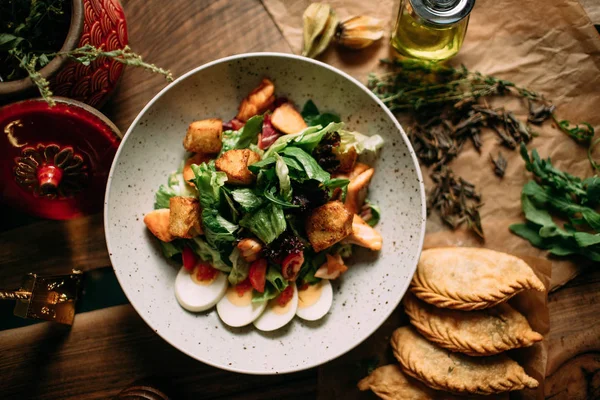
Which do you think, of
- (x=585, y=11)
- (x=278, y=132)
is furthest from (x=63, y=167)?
(x=585, y=11)

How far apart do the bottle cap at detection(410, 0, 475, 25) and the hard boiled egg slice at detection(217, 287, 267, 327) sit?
1.61m

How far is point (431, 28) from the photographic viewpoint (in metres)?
2.40

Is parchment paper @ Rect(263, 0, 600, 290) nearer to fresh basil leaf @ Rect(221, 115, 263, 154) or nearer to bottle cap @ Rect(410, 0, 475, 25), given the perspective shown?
bottle cap @ Rect(410, 0, 475, 25)

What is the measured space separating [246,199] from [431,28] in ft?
4.25

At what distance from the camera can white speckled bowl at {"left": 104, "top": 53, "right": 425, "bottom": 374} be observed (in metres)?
2.25

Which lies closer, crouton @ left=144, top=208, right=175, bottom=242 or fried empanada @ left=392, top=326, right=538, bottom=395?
crouton @ left=144, top=208, right=175, bottom=242

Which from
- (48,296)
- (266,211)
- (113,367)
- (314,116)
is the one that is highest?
(314,116)

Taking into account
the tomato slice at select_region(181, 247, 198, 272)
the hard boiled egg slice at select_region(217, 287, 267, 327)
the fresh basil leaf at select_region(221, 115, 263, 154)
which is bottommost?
the hard boiled egg slice at select_region(217, 287, 267, 327)

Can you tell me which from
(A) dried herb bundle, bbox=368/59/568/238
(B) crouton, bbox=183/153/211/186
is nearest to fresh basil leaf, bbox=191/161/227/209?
(B) crouton, bbox=183/153/211/186

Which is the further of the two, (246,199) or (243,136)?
(243,136)

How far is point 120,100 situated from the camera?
8.45 feet

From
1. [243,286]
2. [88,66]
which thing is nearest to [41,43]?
[88,66]

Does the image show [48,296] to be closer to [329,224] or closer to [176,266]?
[176,266]

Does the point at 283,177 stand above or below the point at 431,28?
below
